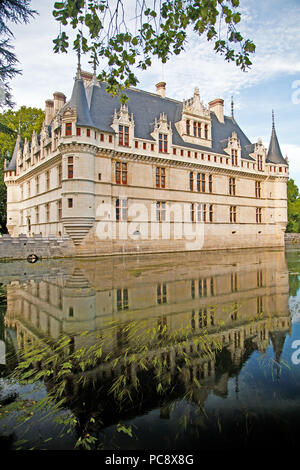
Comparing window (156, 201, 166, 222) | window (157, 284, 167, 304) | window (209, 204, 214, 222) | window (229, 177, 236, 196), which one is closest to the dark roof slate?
window (156, 201, 166, 222)

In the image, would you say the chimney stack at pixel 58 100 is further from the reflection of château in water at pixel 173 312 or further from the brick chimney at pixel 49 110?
the reflection of château in water at pixel 173 312

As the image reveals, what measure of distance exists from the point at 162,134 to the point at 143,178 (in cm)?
429

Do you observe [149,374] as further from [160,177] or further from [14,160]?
[14,160]

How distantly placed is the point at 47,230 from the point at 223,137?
65.3 feet

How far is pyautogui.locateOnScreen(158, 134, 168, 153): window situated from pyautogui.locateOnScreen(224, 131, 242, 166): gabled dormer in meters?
7.78

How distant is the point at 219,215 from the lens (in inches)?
1153

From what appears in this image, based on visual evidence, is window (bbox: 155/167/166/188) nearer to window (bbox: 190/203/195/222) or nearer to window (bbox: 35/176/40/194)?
window (bbox: 190/203/195/222)

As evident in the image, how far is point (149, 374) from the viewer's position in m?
3.55

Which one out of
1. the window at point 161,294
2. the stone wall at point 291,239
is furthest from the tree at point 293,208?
the window at point 161,294

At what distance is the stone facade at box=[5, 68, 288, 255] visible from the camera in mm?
20734

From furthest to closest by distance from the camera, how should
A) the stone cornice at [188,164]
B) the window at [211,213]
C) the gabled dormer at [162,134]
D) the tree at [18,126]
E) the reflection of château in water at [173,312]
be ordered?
the tree at [18,126]
the window at [211,213]
the gabled dormer at [162,134]
the stone cornice at [188,164]
the reflection of château in water at [173,312]

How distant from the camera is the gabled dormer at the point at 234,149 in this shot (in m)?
30.3


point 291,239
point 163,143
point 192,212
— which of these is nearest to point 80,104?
point 163,143

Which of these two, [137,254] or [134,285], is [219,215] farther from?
[134,285]
